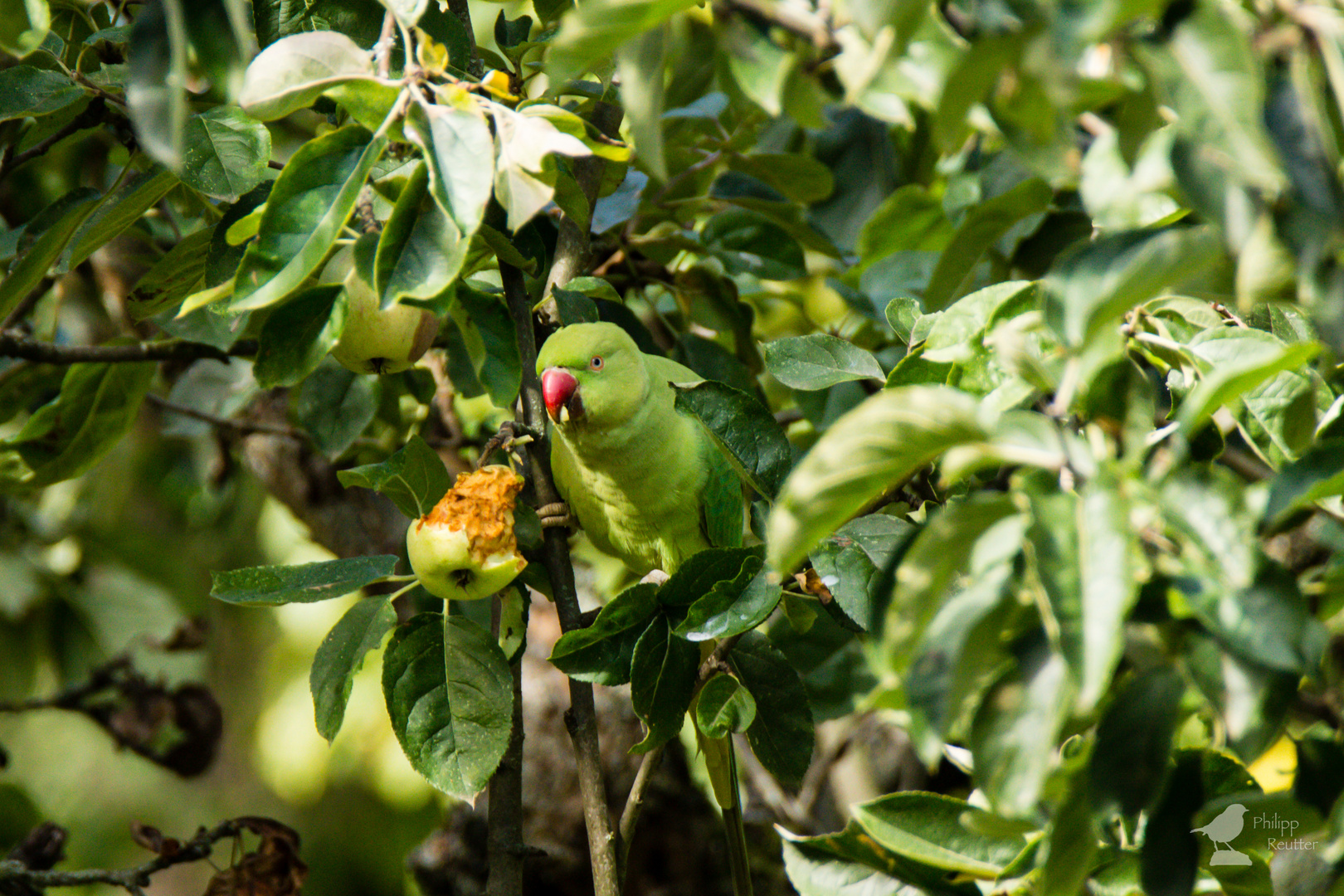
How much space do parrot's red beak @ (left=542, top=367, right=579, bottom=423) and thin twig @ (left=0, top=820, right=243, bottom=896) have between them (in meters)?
0.66

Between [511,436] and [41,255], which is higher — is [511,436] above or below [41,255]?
below

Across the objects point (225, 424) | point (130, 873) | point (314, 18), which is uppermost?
point (314, 18)

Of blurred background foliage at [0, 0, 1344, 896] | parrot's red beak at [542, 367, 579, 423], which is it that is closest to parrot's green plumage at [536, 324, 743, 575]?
parrot's red beak at [542, 367, 579, 423]

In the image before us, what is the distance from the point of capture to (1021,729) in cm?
55

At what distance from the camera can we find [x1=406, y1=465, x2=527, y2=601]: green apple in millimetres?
996

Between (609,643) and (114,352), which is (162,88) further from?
(114,352)

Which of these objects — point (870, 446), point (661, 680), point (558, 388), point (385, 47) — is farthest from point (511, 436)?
point (870, 446)

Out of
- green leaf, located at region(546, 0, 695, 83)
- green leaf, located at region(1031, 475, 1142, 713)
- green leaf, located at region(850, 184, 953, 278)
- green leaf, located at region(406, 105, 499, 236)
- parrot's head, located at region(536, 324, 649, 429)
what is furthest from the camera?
green leaf, located at region(850, 184, 953, 278)

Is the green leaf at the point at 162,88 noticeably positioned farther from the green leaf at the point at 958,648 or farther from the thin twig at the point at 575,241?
the thin twig at the point at 575,241

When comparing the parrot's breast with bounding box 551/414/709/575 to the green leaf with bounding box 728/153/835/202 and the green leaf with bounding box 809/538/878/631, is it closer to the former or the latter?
the green leaf with bounding box 728/153/835/202

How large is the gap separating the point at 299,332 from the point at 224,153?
8.7 inches

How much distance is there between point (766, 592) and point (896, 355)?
29.2 inches

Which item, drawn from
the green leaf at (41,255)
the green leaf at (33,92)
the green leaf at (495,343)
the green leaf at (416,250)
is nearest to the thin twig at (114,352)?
the green leaf at (41,255)

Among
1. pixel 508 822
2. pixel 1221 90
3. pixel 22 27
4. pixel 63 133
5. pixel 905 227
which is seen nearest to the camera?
pixel 1221 90
